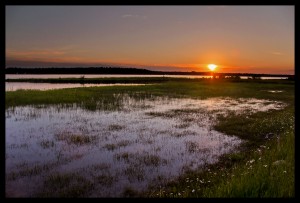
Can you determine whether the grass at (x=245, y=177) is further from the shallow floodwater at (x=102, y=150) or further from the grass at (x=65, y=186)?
the grass at (x=65, y=186)

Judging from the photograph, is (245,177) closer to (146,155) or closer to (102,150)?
(146,155)

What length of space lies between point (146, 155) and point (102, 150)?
2.29m

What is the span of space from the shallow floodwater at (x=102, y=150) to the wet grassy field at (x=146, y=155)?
35 millimetres

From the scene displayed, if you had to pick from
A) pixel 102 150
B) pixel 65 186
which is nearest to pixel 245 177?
pixel 65 186

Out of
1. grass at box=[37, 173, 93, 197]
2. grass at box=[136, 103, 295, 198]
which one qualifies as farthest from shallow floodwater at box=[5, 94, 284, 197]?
grass at box=[136, 103, 295, 198]

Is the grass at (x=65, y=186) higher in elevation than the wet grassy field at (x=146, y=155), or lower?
lower

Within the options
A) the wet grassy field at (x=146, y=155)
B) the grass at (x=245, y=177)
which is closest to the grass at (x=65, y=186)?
the wet grassy field at (x=146, y=155)

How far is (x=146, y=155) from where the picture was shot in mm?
14328

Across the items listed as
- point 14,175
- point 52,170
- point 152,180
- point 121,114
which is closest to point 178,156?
point 152,180

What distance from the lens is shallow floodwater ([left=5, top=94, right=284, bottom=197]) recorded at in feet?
35.4

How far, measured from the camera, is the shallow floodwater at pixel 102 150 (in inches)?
424

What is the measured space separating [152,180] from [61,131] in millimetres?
9457

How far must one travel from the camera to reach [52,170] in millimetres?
11953
